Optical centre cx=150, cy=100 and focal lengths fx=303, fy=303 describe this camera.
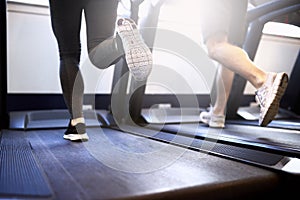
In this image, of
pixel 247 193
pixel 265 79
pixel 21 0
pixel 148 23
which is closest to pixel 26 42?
pixel 21 0

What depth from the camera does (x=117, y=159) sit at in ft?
3.75

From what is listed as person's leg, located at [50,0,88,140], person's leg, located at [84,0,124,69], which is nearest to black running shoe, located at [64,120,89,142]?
person's leg, located at [50,0,88,140]

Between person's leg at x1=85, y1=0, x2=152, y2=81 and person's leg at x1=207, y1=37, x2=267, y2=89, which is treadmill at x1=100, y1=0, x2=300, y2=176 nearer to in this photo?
person's leg at x1=207, y1=37, x2=267, y2=89

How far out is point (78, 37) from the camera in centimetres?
133

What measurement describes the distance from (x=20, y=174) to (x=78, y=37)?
0.66 m

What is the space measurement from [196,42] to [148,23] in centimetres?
90

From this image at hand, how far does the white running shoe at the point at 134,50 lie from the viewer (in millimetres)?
1158

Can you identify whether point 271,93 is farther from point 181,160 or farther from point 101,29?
point 101,29

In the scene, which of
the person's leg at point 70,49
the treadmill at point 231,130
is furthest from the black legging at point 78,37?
the treadmill at point 231,130

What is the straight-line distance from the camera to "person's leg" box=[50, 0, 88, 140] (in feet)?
4.13

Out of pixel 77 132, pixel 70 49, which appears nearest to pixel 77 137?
pixel 77 132

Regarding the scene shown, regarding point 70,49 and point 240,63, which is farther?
point 240,63

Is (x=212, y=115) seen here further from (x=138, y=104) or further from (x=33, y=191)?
(x=33, y=191)

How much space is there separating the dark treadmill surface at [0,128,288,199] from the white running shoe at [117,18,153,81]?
346 millimetres
